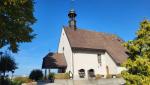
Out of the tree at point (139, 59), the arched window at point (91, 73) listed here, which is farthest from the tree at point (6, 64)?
the arched window at point (91, 73)

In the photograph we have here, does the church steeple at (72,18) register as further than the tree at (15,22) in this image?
Yes

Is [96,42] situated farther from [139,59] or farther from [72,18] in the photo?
[139,59]

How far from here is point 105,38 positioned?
178 ft

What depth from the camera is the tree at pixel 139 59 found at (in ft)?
65.0

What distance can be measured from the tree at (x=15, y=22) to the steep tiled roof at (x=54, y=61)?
16.3m

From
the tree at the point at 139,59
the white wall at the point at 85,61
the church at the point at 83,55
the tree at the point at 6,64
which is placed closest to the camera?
the tree at the point at 139,59

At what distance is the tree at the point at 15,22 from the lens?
24.1 m

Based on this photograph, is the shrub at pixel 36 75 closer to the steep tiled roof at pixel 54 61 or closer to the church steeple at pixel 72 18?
the steep tiled roof at pixel 54 61

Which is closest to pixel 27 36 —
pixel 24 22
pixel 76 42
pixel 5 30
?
pixel 24 22

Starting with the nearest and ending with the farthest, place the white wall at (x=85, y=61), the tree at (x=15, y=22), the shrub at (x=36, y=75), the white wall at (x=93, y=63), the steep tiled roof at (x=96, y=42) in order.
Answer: the tree at (x=15, y=22)
the shrub at (x=36, y=75)
the white wall at (x=85, y=61)
the white wall at (x=93, y=63)
the steep tiled roof at (x=96, y=42)

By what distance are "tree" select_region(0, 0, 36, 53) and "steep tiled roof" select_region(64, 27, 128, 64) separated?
20.0 metres

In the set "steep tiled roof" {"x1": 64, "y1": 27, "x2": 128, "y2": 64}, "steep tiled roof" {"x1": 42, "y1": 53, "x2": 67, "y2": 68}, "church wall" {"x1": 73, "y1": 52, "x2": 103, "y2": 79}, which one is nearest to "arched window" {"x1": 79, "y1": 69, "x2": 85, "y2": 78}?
"church wall" {"x1": 73, "y1": 52, "x2": 103, "y2": 79}

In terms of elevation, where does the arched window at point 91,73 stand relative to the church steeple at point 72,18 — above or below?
below

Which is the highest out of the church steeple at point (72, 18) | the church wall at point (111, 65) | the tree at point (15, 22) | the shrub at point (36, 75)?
the church steeple at point (72, 18)
